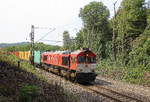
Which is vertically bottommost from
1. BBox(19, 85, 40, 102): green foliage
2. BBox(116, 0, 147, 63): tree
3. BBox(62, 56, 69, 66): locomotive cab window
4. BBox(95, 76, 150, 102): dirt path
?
BBox(95, 76, 150, 102): dirt path

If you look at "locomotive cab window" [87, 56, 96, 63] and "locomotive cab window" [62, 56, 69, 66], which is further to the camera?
"locomotive cab window" [62, 56, 69, 66]

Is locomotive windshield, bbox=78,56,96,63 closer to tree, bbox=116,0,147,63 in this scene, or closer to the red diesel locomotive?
the red diesel locomotive

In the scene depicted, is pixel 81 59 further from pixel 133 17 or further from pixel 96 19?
pixel 96 19

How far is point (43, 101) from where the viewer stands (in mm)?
9820

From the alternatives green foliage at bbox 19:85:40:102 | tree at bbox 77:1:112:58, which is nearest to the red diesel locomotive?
green foliage at bbox 19:85:40:102

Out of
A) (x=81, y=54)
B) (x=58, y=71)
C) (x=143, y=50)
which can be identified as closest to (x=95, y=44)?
(x=143, y=50)

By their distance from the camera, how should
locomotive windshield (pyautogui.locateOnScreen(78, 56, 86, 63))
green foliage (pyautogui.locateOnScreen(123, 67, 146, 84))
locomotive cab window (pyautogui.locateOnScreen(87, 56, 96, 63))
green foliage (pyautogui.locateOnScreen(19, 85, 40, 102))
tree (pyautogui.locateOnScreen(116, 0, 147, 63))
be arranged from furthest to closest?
1. tree (pyautogui.locateOnScreen(116, 0, 147, 63))
2. green foliage (pyautogui.locateOnScreen(123, 67, 146, 84))
3. locomotive cab window (pyautogui.locateOnScreen(87, 56, 96, 63))
4. locomotive windshield (pyautogui.locateOnScreen(78, 56, 86, 63))
5. green foliage (pyautogui.locateOnScreen(19, 85, 40, 102))

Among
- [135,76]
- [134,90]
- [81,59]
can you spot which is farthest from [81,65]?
[135,76]

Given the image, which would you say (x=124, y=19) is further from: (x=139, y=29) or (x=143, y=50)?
(x=143, y=50)

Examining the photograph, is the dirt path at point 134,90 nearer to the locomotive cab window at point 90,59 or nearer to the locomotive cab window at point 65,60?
the locomotive cab window at point 90,59

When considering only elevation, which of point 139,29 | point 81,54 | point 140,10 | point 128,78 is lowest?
point 128,78

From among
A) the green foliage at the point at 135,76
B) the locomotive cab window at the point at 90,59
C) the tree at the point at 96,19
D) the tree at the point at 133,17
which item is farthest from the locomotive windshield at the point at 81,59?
the tree at the point at 96,19

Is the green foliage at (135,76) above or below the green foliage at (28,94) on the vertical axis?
below

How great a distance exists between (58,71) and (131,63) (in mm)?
9277
